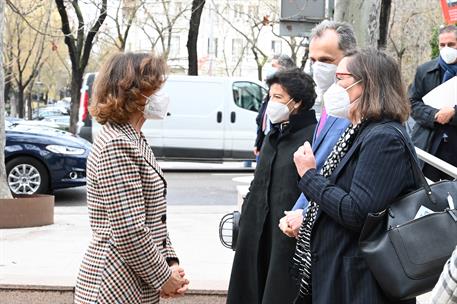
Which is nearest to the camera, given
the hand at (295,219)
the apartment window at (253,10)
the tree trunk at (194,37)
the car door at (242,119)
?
the hand at (295,219)

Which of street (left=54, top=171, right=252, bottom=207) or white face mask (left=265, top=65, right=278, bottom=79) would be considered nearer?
white face mask (left=265, top=65, right=278, bottom=79)

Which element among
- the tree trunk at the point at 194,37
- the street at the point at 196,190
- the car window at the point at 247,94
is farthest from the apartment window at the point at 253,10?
the street at the point at 196,190

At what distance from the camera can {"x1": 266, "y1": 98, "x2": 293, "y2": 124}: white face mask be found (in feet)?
13.9

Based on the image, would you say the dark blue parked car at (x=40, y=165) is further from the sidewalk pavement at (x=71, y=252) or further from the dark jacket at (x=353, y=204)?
the dark jacket at (x=353, y=204)

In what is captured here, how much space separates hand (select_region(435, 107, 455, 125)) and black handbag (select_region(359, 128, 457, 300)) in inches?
97.7

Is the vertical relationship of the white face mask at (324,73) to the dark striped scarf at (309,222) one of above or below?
above

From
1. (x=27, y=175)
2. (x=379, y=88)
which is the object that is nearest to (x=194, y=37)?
(x=27, y=175)

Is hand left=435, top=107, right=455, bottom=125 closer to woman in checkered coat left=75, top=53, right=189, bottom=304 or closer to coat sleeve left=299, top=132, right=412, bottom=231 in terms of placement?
coat sleeve left=299, top=132, right=412, bottom=231

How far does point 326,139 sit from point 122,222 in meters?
1.32

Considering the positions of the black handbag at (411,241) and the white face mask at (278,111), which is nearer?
the black handbag at (411,241)

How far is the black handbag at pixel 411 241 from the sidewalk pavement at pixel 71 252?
196 centimetres

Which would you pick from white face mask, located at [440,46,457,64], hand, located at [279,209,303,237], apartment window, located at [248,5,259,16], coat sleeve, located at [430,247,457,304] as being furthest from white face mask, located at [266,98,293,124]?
apartment window, located at [248,5,259,16]

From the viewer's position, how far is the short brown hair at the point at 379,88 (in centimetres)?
312

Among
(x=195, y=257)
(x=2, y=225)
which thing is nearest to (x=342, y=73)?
(x=195, y=257)
